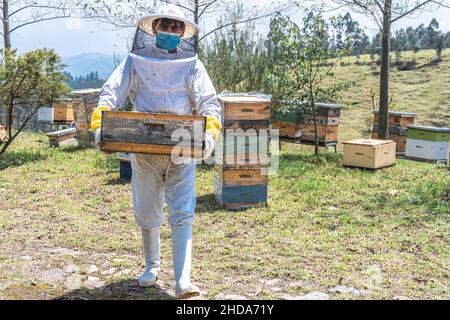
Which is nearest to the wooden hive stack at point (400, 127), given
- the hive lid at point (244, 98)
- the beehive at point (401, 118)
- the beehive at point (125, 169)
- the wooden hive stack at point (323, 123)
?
the beehive at point (401, 118)

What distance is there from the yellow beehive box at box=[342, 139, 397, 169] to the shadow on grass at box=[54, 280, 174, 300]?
431cm

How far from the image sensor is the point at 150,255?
295cm

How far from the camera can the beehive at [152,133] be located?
2377 millimetres

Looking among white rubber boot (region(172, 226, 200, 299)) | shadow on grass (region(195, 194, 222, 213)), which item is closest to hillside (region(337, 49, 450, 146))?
shadow on grass (region(195, 194, 222, 213))

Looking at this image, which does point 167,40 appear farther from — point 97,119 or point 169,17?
point 97,119

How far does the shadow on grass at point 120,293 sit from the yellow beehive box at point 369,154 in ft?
14.2

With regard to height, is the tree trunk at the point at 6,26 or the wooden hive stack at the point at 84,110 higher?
the tree trunk at the point at 6,26

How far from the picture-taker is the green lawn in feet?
9.74

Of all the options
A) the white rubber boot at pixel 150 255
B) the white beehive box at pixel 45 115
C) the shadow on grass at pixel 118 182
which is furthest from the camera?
the white beehive box at pixel 45 115

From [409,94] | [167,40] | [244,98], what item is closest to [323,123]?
[244,98]

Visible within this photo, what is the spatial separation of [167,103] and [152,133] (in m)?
0.28

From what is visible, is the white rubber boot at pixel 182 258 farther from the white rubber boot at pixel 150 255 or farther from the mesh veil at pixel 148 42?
the mesh veil at pixel 148 42

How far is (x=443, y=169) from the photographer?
22.2ft
